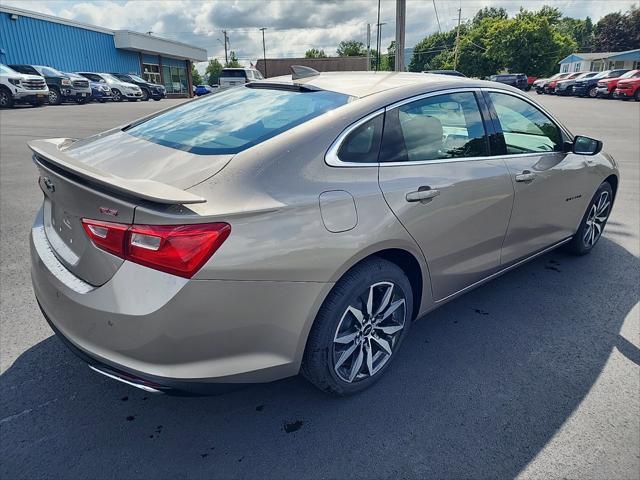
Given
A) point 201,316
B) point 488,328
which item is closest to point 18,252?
point 201,316

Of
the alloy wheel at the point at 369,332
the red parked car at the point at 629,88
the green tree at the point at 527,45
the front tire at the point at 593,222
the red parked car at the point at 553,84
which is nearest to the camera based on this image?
the alloy wheel at the point at 369,332

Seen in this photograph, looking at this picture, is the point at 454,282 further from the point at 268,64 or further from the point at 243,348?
the point at 268,64

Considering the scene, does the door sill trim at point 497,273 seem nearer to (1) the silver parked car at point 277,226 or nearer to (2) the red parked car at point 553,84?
(1) the silver parked car at point 277,226

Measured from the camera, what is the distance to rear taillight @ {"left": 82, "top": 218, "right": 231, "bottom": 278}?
1737 mm

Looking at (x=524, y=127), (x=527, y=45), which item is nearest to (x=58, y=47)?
(x=524, y=127)

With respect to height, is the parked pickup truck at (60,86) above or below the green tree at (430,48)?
below

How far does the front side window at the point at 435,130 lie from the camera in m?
2.48

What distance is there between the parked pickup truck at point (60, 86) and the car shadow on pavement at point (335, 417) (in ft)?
73.9

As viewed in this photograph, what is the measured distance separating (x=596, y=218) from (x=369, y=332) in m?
3.11

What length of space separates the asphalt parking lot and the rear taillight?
3.11ft

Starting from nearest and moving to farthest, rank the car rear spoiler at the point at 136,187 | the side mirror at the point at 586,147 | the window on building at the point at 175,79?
the car rear spoiler at the point at 136,187 → the side mirror at the point at 586,147 → the window on building at the point at 175,79

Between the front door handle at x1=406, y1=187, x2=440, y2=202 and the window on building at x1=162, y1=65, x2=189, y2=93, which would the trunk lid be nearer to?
the front door handle at x1=406, y1=187, x2=440, y2=202

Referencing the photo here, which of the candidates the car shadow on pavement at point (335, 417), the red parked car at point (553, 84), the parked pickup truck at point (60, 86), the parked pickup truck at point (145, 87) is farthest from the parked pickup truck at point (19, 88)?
the red parked car at point (553, 84)

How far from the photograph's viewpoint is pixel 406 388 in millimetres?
2568
